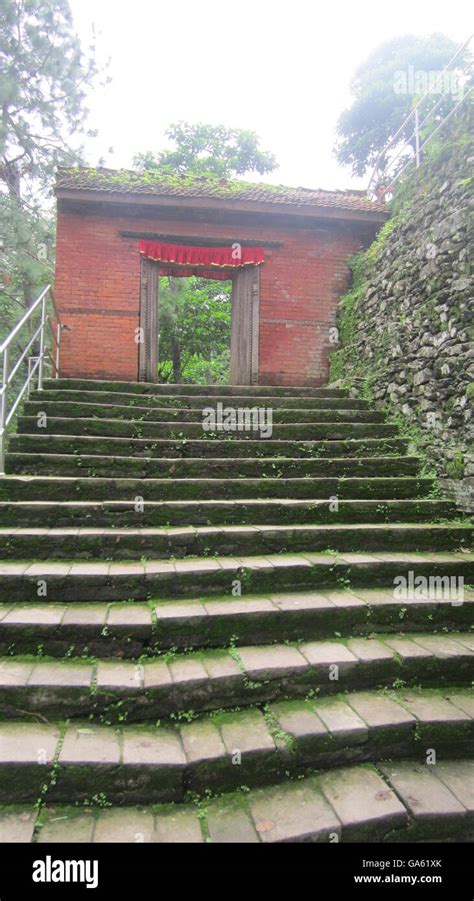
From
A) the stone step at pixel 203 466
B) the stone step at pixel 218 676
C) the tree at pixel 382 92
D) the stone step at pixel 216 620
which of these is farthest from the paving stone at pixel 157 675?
the tree at pixel 382 92

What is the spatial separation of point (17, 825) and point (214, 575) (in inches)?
61.2

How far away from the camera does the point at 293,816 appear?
2.00 meters

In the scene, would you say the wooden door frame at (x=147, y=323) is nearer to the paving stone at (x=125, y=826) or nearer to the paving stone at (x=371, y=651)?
the paving stone at (x=371, y=651)

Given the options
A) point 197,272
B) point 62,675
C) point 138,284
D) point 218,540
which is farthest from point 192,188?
point 62,675

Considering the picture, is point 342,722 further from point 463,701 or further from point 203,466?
point 203,466

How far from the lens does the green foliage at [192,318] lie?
12703 millimetres

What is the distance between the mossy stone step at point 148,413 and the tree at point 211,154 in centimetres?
1368

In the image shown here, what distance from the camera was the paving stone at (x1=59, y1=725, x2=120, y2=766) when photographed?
2055 mm

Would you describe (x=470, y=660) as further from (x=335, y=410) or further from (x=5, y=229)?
(x=5, y=229)

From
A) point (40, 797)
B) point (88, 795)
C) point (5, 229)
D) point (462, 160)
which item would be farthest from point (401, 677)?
point (5, 229)

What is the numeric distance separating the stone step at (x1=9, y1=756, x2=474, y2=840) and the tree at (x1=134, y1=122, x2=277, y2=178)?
17.6 meters

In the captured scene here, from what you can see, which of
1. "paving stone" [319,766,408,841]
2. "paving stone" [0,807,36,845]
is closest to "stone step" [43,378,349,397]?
"paving stone" [0,807,36,845]

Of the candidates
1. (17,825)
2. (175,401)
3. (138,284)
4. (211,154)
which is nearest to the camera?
(17,825)

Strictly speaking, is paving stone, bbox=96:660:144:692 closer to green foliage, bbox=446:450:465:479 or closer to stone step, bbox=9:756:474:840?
stone step, bbox=9:756:474:840
